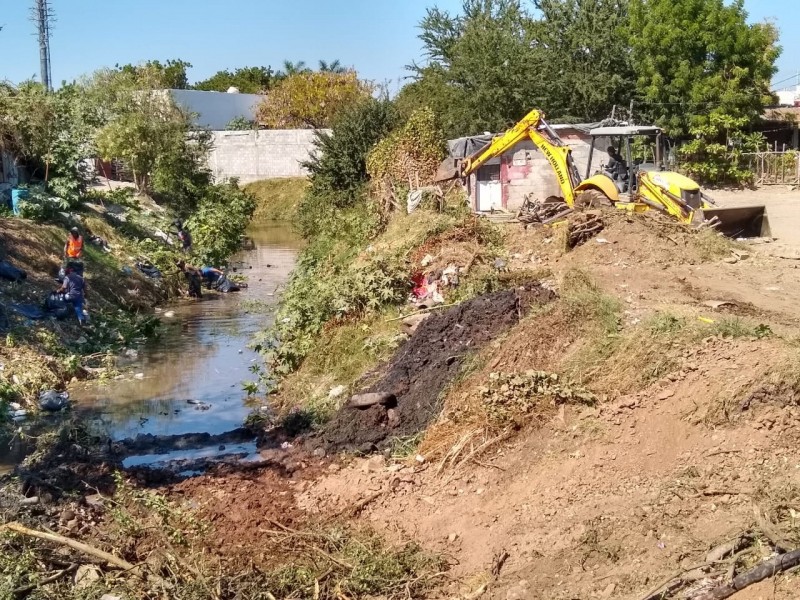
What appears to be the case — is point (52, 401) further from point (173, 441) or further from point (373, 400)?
point (373, 400)

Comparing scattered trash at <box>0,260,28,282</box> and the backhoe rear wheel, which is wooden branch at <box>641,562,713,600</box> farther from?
scattered trash at <box>0,260,28,282</box>

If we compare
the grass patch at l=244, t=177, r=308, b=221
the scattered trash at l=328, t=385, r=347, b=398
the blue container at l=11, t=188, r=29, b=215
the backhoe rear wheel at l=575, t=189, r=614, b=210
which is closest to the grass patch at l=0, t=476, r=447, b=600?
the scattered trash at l=328, t=385, r=347, b=398

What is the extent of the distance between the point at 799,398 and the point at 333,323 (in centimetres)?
713

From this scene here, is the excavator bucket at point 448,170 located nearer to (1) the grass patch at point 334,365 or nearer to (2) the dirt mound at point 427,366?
(1) the grass patch at point 334,365

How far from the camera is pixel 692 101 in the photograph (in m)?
30.0

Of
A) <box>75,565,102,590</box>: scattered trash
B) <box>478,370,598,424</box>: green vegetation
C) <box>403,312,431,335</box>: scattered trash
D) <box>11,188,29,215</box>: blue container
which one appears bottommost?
<box>75,565,102,590</box>: scattered trash

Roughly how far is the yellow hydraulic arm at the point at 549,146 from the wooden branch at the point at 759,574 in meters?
12.6

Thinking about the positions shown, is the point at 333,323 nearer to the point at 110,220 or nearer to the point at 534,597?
the point at 534,597

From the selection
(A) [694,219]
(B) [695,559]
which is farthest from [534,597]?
(A) [694,219]

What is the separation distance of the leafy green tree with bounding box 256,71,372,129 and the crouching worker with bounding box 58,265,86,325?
35.3m

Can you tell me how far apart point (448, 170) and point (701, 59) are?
12178 millimetres

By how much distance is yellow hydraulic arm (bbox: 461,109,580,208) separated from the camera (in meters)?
18.1

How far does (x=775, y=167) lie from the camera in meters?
29.4

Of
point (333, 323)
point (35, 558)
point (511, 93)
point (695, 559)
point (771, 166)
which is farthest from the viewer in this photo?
point (511, 93)
